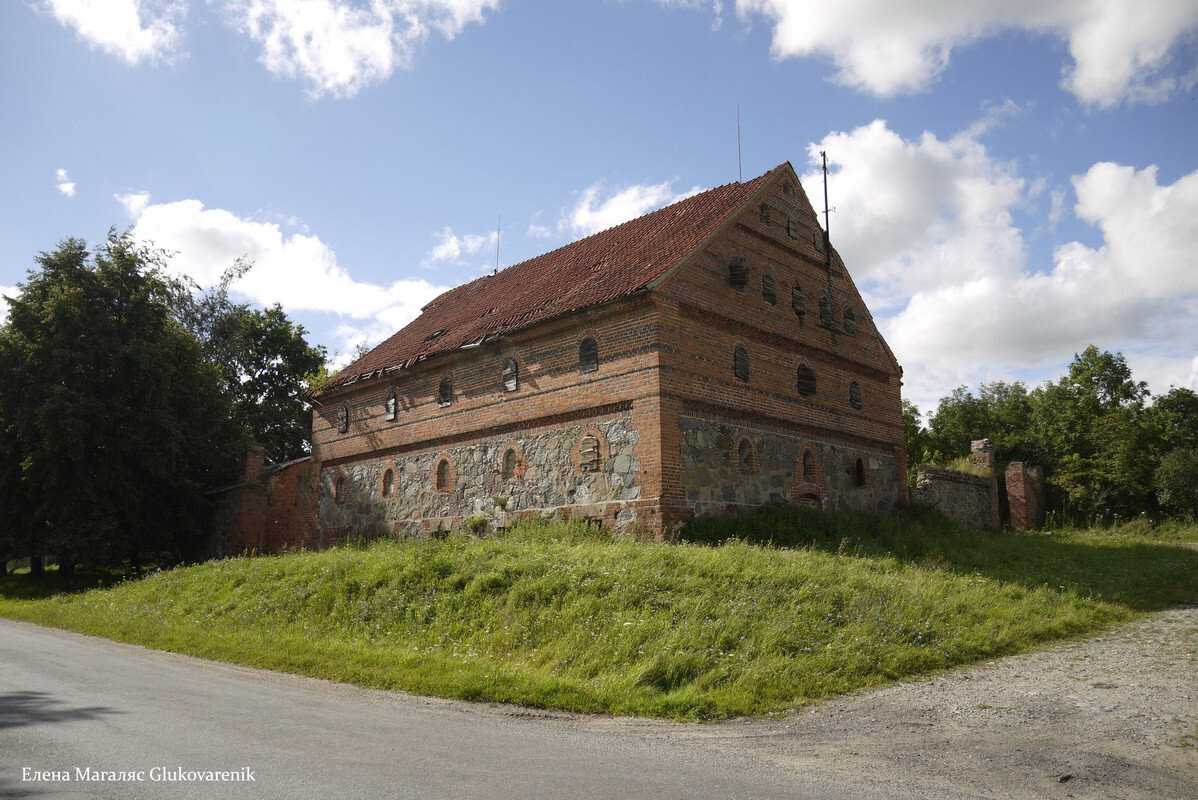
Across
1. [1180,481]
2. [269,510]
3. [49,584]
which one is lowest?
[49,584]

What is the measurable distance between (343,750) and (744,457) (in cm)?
1314

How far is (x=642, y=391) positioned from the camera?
54.9 ft

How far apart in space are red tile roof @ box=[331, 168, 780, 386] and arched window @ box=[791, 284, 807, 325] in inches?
107

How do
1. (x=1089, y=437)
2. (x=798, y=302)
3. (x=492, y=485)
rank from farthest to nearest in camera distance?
1. (x=1089, y=437)
2. (x=798, y=302)
3. (x=492, y=485)

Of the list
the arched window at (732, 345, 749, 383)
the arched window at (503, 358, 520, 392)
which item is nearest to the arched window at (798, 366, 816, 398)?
the arched window at (732, 345, 749, 383)

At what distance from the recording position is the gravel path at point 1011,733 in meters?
5.98

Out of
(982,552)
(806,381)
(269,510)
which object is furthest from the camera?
(269,510)

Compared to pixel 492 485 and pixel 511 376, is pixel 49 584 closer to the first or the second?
pixel 492 485

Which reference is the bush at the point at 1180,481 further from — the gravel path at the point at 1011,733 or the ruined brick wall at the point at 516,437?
the ruined brick wall at the point at 516,437

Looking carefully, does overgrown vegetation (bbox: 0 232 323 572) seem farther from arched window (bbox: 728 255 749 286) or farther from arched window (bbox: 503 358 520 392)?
arched window (bbox: 728 255 749 286)

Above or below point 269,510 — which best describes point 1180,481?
above

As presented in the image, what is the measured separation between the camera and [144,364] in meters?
23.5

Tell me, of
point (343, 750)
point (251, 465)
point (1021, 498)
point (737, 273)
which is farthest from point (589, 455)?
point (1021, 498)

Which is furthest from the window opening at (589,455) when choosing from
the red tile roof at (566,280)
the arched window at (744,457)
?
the arched window at (744,457)
